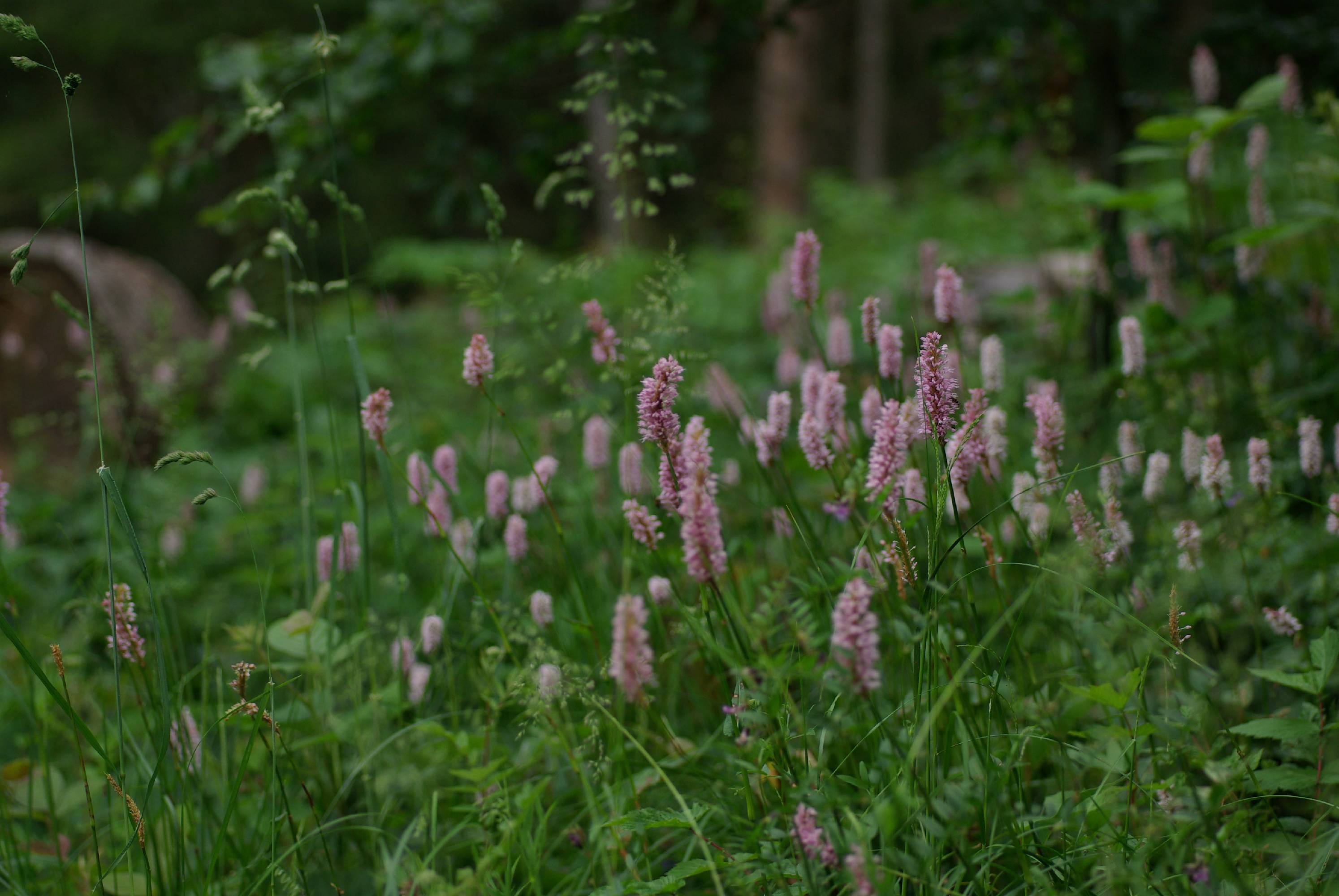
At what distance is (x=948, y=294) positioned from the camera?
1.40m

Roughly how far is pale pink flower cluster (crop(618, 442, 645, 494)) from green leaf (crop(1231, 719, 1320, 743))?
0.95 metres

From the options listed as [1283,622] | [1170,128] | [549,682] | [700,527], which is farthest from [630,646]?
[1170,128]

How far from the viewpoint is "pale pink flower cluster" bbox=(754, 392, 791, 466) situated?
137 cm

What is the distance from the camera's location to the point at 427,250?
740 centimetres

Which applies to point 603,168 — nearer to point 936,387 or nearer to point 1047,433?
point 1047,433

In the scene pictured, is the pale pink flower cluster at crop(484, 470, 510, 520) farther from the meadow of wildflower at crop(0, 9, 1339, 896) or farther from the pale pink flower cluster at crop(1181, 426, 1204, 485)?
the pale pink flower cluster at crop(1181, 426, 1204, 485)

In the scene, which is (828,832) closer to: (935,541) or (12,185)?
(935,541)

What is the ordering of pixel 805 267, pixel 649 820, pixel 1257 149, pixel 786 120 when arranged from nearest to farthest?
pixel 649 820, pixel 805 267, pixel 1257 149, pixel 786 120

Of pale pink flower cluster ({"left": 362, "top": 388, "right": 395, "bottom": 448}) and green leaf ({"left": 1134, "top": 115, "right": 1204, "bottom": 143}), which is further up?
green leaf ({"left": 1134, "top": 115, "right": 1204, "bottom": 143})

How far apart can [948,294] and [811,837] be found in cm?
87

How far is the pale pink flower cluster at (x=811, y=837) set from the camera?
34.8 inches

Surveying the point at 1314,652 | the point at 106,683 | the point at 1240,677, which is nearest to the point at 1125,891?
the point at 1314,652

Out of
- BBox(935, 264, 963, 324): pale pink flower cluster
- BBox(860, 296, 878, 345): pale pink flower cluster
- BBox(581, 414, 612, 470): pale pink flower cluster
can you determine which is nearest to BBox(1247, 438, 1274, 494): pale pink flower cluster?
BBox(935, 264, 963, 324): pale pink flower cluster

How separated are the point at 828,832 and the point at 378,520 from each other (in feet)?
7.62
